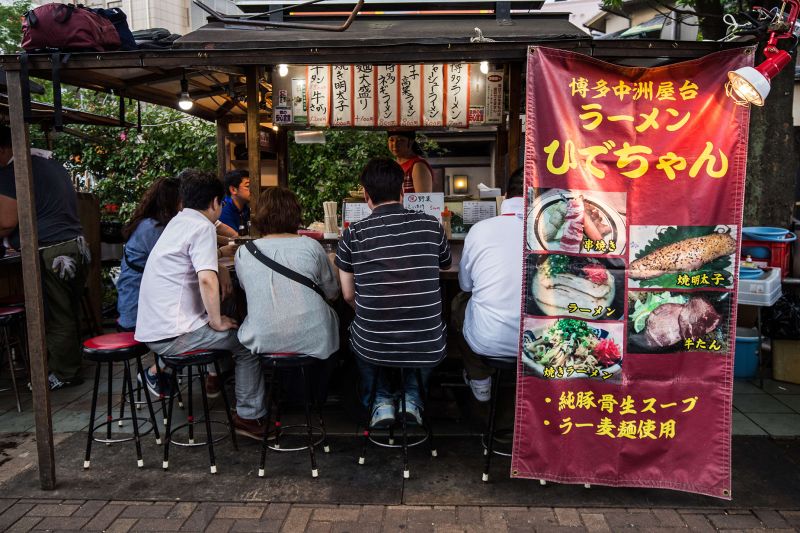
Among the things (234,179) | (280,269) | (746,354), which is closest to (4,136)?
(234,179)

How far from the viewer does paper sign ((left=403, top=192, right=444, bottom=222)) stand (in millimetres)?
5953

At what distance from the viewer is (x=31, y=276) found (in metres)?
3.92

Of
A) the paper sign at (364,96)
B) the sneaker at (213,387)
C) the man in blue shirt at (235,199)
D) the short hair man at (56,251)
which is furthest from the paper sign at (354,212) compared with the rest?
the short hair man at (56,251)

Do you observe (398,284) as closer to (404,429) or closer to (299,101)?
(404,429)

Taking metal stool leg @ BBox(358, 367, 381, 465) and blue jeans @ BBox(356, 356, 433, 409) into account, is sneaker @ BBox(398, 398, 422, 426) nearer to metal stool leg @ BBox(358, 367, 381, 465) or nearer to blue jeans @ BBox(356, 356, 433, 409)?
blue jeans @ BBox(356, 356, 433, 409)

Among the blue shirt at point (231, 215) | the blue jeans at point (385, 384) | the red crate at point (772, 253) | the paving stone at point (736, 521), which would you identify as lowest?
the paving stone at point (736, 521)

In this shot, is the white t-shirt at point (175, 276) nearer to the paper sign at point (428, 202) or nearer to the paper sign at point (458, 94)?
the paper sign at point (428, 202)

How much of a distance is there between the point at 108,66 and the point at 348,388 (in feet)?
10.5

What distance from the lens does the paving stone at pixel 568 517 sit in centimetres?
348

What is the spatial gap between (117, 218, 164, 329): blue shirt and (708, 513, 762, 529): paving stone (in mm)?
4703

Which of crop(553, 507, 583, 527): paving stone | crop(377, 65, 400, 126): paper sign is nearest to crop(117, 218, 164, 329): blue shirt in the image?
crop(377, 65, 400, 126): paper sign

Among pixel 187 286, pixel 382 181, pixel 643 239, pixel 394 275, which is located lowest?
pixel 187 286

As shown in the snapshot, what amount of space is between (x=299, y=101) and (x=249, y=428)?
14.0 ft

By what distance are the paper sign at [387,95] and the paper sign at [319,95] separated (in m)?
0.65
